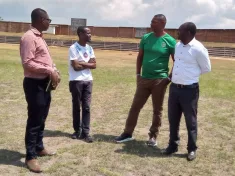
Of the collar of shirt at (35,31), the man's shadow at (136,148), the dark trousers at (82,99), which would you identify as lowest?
the man's shadow at (136,148)

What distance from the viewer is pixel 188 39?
16.5 feet

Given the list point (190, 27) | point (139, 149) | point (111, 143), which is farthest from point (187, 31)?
point (111, 143)

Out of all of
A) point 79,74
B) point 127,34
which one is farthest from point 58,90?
point 127,34

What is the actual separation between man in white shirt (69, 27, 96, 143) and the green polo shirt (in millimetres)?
924

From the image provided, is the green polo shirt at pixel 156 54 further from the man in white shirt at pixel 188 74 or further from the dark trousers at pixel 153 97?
the man in white shirt at pixel 188 74

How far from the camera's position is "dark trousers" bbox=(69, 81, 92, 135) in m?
5.84

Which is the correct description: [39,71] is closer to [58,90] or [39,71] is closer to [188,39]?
[188,39]

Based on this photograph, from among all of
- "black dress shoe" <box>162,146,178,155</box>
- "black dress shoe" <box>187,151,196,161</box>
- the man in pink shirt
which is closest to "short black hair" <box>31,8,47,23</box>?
the man in pink shirt

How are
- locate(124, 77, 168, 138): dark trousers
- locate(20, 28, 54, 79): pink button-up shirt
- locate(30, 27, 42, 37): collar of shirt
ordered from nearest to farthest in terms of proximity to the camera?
locate(20, 28, 54, 79): pink button-up shirt, locate(30, 27, 42, 37): collar of shirt, locate(124, 77, 168, 138): dark trousers

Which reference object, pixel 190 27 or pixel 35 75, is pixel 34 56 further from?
pixel 190 27

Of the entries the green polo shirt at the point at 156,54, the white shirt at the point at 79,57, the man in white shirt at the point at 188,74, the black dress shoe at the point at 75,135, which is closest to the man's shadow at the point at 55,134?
the black dress shoe at the point at 75,135

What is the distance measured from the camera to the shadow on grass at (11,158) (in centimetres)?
481

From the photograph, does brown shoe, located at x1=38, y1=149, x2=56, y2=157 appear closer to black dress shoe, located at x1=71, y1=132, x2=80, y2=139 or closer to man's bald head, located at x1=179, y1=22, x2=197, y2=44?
black dress shoe, located at x1=71, y1=132, x2=80, y2=139

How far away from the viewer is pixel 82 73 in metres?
5.83
